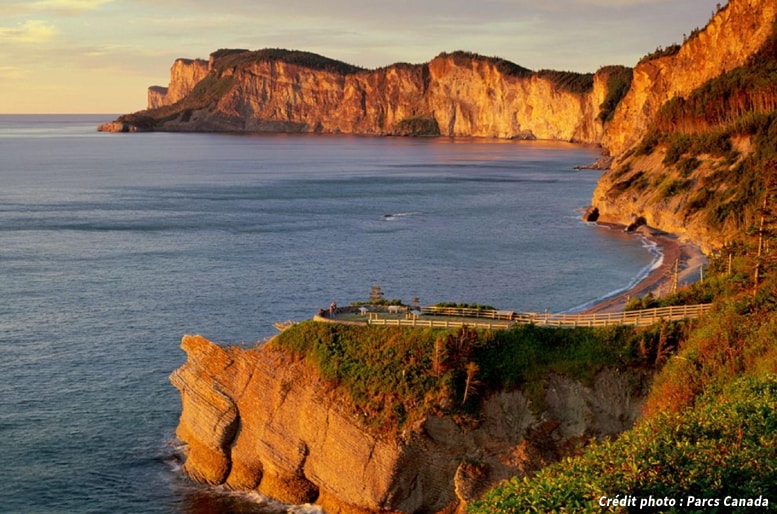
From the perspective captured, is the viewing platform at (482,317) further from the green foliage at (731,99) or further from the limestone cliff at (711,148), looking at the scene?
the green foliage at (731,99)

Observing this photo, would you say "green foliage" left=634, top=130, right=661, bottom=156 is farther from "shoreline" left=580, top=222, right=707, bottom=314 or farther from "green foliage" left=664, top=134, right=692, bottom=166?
"shoreline" left=580, top=222, right=707, bottom=314

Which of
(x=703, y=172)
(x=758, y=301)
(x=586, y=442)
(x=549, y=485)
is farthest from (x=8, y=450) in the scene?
(x=703, y=172)

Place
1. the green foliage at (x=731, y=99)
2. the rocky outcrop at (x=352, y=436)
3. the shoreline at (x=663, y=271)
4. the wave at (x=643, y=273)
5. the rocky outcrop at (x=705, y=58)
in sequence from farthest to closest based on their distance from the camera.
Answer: the rocky outcrop at (x=705, y=58) < the green foliage at (x=731, y=99) < the wave at (x=643, y=273) < the shoreline at (x=663, y=271) < the rocky outcrop at (x=352, y=436)

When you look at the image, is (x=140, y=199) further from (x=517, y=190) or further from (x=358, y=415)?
(x=358, y=415)

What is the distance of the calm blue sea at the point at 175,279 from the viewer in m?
37.8

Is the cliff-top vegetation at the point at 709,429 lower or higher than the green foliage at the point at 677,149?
lower

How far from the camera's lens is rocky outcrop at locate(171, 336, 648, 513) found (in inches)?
1190

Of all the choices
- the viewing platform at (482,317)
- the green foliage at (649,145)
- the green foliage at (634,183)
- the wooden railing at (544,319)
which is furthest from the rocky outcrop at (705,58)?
the viewing platform at (482,317)

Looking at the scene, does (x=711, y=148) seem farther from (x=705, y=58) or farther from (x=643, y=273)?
(x=705, y=58)

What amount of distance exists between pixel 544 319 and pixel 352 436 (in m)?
9.37

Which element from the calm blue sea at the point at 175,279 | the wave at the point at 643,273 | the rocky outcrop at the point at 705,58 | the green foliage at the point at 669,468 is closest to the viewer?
the green foliage at the point at 669,468

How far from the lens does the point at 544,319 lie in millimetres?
35625

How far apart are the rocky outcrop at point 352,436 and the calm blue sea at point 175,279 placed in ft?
6.34

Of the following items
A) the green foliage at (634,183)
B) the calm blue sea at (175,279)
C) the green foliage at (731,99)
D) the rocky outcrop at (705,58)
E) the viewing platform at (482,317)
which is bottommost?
the calm blue sea at (175,279)
